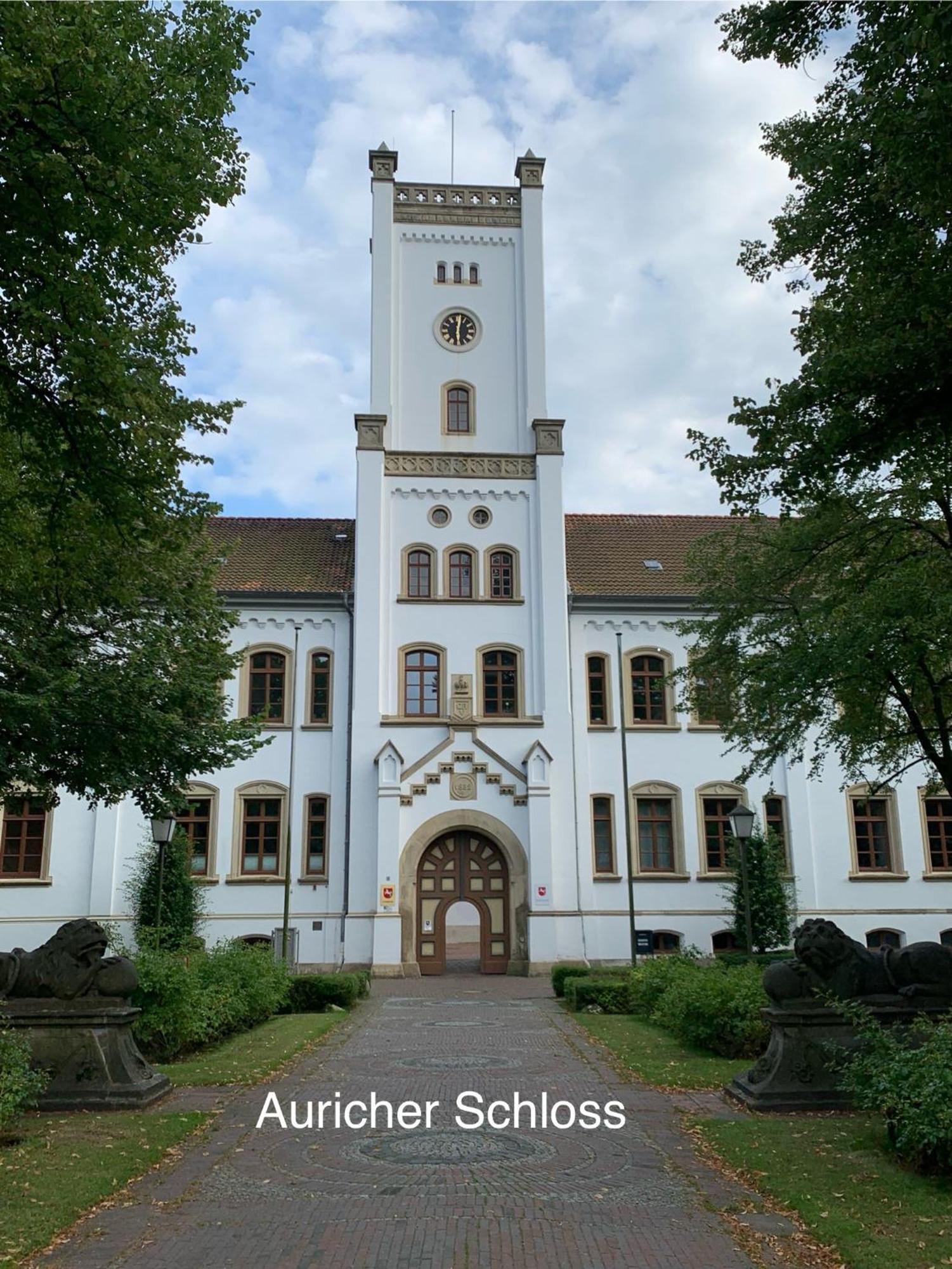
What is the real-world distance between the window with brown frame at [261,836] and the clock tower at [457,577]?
2325 mm

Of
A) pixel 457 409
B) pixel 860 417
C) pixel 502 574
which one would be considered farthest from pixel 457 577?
pixel 860 417

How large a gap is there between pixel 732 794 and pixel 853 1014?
21.7 meters

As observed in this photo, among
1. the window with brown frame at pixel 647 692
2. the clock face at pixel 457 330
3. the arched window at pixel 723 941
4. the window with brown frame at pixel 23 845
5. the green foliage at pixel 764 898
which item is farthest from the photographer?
the clock face at pixel 457 330

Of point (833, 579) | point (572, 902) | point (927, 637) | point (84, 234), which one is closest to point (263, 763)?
point (572, 902)

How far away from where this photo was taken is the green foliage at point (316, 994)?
1973cm

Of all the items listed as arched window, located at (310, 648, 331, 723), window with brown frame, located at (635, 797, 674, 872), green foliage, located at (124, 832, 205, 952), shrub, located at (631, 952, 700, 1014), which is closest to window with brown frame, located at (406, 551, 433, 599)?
arched window, located at (310, 648, 331, 723)

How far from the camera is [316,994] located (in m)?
19.8

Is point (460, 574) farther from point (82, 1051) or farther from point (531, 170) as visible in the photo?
point (82, 1051)

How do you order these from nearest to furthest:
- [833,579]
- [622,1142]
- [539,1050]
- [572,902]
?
[622,1142], [539,1050], [833,579], [572,902]

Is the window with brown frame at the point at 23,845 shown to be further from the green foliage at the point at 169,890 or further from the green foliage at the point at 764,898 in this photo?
the green foliage at the point at 764,898

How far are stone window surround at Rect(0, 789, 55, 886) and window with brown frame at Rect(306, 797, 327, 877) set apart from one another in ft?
21.4

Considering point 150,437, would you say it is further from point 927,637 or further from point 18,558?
point 927,637

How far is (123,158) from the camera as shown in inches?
346

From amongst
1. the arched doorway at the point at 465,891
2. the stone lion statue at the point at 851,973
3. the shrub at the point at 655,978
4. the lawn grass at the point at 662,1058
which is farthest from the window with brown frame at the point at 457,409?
the stone lion statue at the point at 851,973
